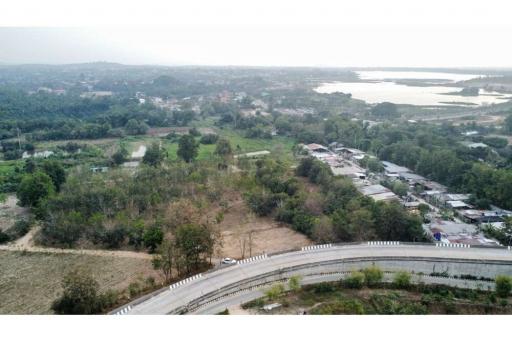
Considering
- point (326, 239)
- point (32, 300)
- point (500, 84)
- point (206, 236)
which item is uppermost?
point (500, 84)

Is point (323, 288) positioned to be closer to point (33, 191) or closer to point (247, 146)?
point (33, 191)

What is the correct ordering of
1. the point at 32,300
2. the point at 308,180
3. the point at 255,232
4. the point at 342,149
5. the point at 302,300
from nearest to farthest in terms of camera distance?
the point at 302,300, the point at 32,300, the point at 255,232, the point at 308,180, the point at 342,149

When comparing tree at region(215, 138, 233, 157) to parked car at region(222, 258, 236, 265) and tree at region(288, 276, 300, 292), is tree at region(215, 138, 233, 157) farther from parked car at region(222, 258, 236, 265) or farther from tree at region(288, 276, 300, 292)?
tree at region(288, 276, 300, 292)

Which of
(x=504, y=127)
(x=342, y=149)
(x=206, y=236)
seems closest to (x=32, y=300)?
(x=206, y=236)

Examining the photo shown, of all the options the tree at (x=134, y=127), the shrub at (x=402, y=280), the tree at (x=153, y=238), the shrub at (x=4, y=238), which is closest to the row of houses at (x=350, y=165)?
the shrub at (x=402, y=280)

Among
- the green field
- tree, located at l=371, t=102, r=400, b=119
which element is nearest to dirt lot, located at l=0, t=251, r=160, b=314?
the green field

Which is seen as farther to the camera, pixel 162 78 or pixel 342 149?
pixel 162 78

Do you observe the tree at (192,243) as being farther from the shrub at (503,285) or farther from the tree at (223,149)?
the tree at (223,149)

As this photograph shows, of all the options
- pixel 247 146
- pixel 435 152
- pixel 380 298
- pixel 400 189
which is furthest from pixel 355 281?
pixel 247 146

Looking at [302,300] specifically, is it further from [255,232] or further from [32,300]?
[32,300]
